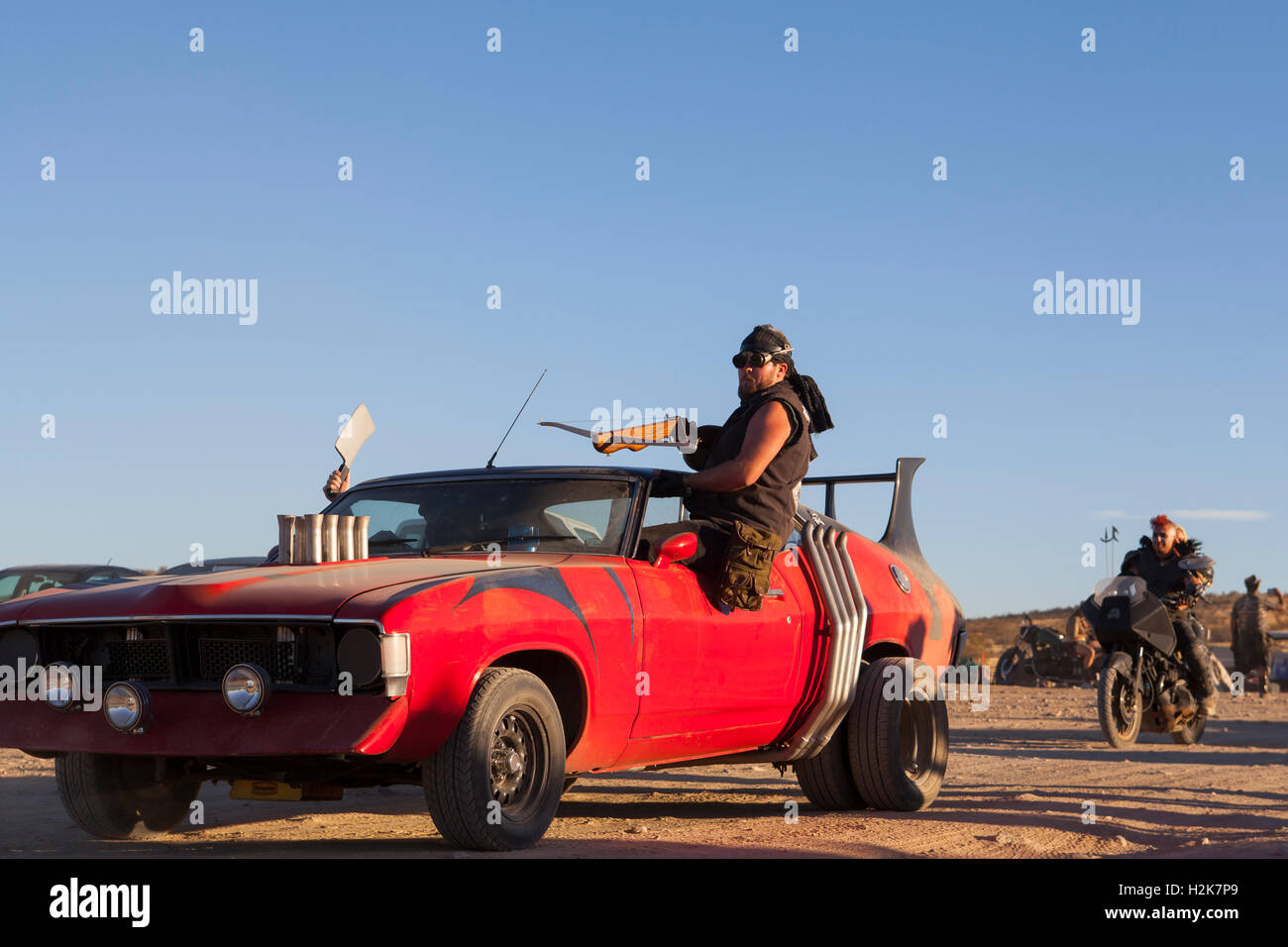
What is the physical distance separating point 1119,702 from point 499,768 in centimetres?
864

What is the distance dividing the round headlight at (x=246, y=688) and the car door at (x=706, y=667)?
174 centimetres

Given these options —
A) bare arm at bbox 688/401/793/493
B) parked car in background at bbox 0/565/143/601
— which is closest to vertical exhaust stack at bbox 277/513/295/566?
bare arm at bbox 688/401/793/493

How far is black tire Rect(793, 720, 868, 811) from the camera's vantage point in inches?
327

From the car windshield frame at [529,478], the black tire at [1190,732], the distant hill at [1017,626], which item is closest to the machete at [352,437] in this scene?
the car windshield frame at [529,478]

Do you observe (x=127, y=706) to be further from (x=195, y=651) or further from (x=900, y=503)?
(x=900, y=503)

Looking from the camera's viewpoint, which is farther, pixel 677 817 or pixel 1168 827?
pixel 677 817

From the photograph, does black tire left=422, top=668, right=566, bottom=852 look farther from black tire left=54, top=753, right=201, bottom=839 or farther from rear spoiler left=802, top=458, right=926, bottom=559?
rear spoiler left=802, top=458, right=926, bottom=559

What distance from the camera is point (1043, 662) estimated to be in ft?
82.6

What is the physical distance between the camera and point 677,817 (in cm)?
812

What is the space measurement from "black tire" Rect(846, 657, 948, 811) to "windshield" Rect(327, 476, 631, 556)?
1.96 metres
